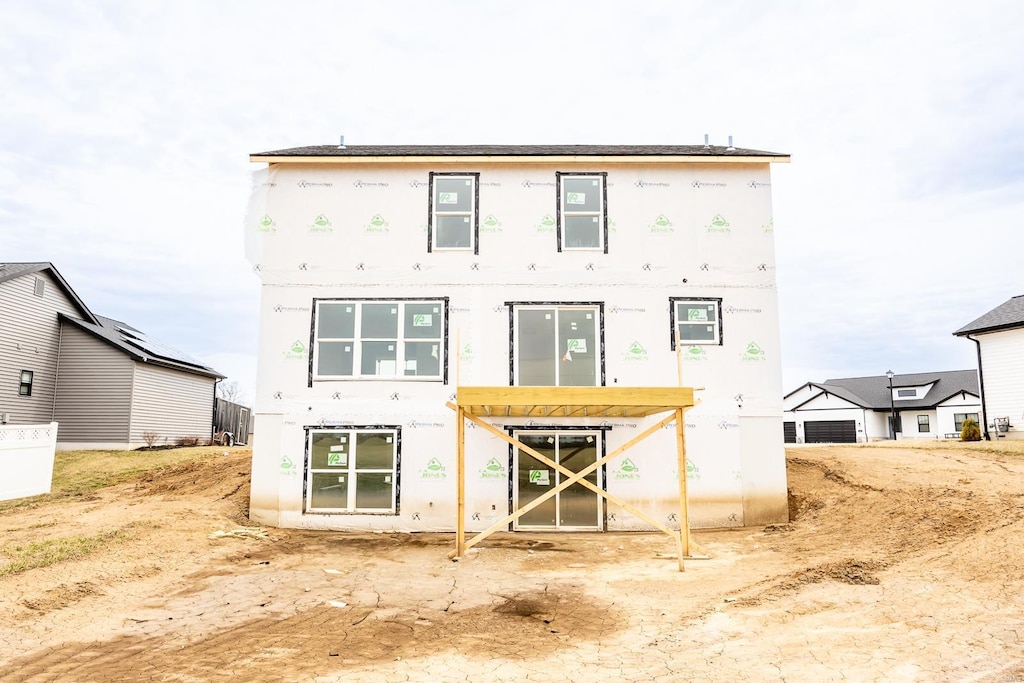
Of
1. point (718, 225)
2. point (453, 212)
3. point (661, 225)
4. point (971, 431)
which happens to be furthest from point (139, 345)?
point (971, 431)

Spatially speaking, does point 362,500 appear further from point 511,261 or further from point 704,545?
point 704,545

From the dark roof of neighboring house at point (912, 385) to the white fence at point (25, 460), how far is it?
157ft

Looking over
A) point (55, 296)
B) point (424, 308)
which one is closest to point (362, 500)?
point (424, 308)

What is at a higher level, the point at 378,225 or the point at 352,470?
the point at 378,225

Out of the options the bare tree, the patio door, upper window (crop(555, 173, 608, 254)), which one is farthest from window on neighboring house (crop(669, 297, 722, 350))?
the bare tree

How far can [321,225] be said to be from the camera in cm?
1606

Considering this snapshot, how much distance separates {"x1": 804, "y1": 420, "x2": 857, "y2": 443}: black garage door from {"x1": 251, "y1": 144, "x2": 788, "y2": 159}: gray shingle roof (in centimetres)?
3648

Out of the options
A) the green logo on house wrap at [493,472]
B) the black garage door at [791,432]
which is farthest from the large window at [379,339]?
the black garage door at [791,432]

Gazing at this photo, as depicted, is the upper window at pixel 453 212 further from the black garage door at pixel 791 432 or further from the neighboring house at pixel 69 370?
the black garage door at pixel 791 432

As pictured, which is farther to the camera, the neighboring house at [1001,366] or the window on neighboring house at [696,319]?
the neighboring house at [1001,366]

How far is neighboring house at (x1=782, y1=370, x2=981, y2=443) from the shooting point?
45.6 m

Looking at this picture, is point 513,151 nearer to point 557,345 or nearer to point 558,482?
point 557,345

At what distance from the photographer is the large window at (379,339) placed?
50.7ft

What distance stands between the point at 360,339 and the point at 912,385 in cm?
4814
